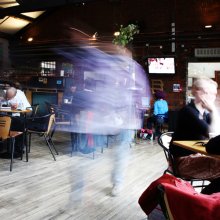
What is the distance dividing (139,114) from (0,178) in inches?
222

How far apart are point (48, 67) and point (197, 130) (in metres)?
9.51

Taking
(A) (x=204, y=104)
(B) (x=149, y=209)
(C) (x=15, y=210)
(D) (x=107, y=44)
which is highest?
(D) (x=107, y=44)

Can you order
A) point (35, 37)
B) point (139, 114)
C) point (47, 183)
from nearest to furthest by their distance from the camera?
point (47, 183)
point (139, 114)
point (35, 37)

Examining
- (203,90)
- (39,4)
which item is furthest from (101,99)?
(39,4)

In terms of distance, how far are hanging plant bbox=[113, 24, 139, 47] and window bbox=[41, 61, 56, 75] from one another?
345 cm

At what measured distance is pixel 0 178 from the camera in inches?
154

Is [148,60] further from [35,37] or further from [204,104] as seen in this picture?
[204,104]

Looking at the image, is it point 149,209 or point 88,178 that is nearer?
point 149,209

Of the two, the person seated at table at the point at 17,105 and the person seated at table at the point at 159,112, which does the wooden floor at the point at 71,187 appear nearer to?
the person seated at table at the point at 17,105

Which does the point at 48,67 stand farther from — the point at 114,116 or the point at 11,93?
the point at 114,116

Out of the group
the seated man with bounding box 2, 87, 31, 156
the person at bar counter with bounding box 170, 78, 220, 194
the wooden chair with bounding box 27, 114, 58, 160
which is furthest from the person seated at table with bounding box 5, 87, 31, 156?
the person at bar counter with bounding box 170, 78, 220, 194

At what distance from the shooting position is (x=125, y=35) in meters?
8.42

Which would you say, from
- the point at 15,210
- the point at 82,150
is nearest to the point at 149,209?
the point at 15,210

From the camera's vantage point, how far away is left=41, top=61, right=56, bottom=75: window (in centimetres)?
1132
